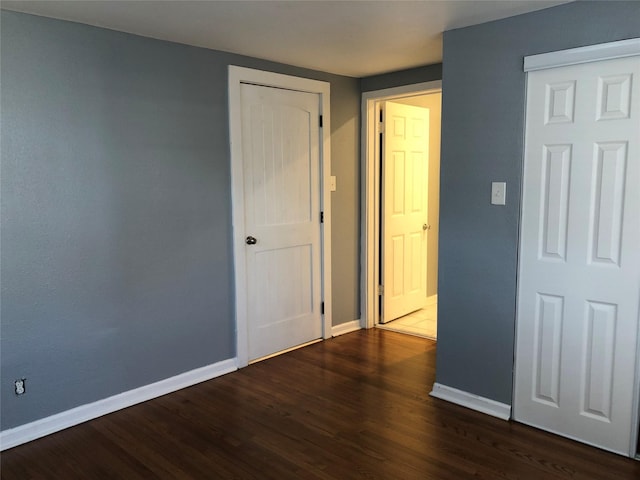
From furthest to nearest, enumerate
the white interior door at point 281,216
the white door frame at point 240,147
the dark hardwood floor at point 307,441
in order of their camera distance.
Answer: the white interior door at point 281,216 < the white door frame at point 240,147 < the dark hardwood floor at point 307,441

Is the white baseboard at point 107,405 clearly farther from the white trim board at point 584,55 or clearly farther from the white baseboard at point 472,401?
the white trim board at point 584,55

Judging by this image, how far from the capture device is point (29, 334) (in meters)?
2.63

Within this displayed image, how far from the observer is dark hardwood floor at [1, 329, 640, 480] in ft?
7.72

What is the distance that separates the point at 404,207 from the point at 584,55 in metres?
Answer: 2.41

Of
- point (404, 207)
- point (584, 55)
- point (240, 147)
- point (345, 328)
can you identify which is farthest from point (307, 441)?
point (404, 207)

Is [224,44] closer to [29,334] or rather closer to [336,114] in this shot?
[336,114]

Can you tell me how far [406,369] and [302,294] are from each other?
1036mm

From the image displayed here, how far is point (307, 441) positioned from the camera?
2.62 m

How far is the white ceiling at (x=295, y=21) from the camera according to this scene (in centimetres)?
239

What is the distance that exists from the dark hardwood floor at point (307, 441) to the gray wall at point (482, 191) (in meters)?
0.33

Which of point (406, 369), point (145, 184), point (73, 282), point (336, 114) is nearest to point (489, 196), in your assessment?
point (406, 369)

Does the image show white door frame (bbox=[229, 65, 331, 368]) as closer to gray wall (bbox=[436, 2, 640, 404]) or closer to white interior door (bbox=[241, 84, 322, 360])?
white interior door (bbox=[241, 84, 322, 360])

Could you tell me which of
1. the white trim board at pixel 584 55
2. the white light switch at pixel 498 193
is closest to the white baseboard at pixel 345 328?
the white light switch at pixel 498 193

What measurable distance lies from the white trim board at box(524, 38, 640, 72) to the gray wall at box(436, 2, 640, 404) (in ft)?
0.14
